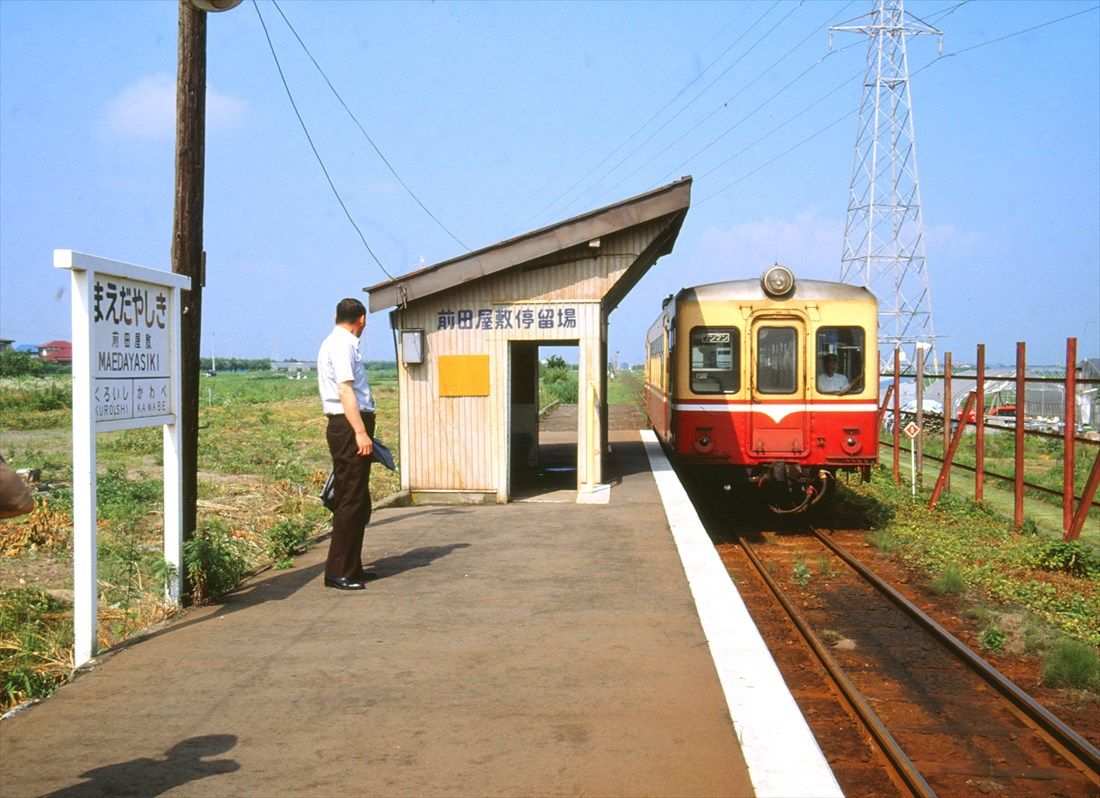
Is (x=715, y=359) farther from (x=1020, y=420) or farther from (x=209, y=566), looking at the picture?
(x=209, y=566)

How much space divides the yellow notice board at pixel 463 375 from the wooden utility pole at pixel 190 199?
4605 millimetres

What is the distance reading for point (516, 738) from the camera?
13.1ft

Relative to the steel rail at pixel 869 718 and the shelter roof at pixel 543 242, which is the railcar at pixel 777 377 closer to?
the shelter roof at pixel 543 242

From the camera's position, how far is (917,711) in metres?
6.06

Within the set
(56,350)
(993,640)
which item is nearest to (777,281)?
(993,640)

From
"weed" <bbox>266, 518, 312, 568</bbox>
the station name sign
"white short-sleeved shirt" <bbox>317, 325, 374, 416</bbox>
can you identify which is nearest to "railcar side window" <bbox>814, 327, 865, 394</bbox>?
"weed" <bbox>266, 518, 312, 568</bbox>

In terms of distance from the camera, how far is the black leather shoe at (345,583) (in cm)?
668

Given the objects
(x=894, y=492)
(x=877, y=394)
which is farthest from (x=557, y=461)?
(x=877, y=394)

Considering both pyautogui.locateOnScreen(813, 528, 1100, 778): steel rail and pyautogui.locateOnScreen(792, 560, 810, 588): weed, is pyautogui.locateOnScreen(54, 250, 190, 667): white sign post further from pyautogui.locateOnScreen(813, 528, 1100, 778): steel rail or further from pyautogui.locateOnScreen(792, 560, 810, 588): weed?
pyautogui.locateOnScreen(792, 560, 810, 588): weed

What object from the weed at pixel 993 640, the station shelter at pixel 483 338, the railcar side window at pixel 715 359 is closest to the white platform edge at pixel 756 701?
the weed at pixel 993 640

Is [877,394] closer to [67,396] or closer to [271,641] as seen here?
[271,641]

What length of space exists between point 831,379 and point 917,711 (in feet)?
20.9

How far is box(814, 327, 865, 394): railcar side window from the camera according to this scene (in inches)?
470

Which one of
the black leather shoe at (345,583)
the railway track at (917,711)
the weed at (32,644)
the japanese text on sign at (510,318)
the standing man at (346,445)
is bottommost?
the railway track at (917,711)
